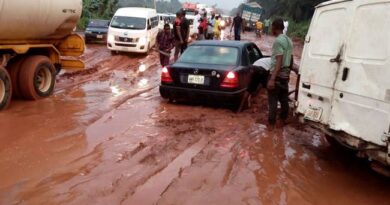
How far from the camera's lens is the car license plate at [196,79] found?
8680 millimetres

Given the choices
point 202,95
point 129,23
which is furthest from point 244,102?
point 129,23

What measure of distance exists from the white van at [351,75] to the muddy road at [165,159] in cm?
70

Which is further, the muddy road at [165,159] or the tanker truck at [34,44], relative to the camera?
the tanker truck at [34,44]

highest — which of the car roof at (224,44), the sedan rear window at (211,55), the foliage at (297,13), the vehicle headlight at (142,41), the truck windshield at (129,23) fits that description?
the foliage at (297,13)

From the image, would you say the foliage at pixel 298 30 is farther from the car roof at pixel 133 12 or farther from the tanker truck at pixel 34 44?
the tanker truck at pixel 34 44

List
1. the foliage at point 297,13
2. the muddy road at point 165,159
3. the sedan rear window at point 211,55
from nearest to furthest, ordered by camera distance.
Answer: the muddy road at point 165,159 → the sedan rear window at point 211,55 → the foliage at point 297,13

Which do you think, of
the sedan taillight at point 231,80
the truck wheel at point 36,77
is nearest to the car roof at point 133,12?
the truck wheel at point 36,77

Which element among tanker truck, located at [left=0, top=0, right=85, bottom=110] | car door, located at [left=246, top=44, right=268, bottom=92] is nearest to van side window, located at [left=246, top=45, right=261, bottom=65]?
car door, located at [left=246, top=44, right=268, bottom=92]

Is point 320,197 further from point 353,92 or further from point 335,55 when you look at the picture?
point 335,55

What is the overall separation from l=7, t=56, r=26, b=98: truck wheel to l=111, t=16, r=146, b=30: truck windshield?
9.68m

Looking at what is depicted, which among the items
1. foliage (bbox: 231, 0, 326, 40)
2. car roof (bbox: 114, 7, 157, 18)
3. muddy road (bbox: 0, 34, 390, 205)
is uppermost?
foliage (bbox: 231, 0, 326, 40)

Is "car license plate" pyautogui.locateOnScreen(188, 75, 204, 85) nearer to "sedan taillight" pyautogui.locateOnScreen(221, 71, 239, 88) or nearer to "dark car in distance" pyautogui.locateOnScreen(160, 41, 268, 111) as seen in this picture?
"dark car in distance" pyautogui.locateOnScreen(160, 41, 268, 111)

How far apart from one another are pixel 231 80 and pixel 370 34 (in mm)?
3794

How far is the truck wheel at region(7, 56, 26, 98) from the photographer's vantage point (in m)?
9.37
